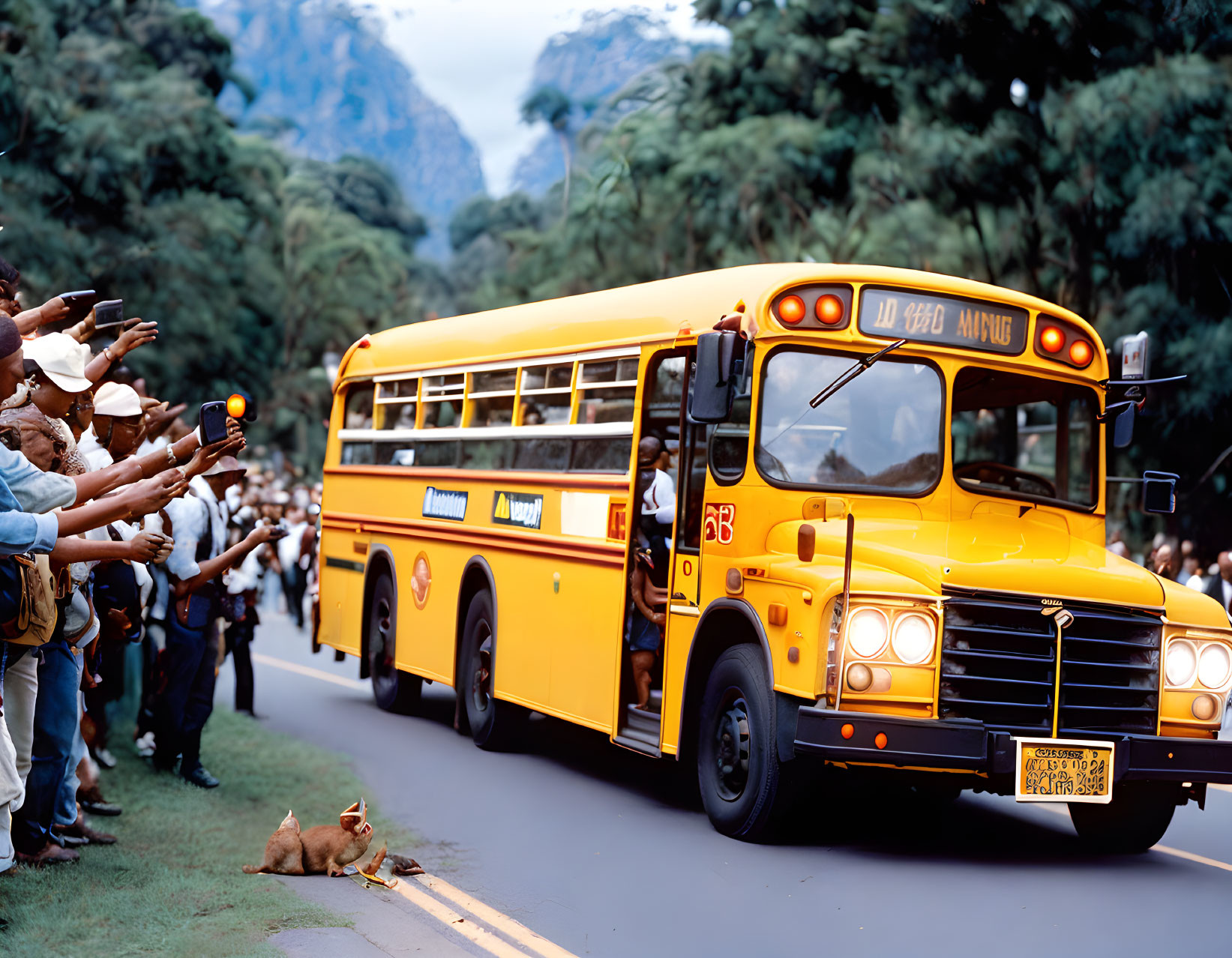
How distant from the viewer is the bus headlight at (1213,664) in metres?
8.49

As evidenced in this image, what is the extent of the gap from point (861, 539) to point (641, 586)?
2155 mm

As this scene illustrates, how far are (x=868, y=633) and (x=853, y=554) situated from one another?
48cm

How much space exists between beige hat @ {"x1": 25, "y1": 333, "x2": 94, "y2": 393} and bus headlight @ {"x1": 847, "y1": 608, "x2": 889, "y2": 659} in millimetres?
3626

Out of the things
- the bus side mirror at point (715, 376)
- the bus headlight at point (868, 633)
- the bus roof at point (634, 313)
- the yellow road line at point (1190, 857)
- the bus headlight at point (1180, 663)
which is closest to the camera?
the bus headlight at point (868, 633)

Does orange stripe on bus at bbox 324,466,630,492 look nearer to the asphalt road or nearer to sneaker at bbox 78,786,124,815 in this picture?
the asphalt road

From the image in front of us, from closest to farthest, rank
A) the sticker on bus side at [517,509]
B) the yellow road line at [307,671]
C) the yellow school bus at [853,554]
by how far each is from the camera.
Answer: the yellow school bus at [853,554] → the sticker on bus side at [517,509] → the yellow road line at [307,671]

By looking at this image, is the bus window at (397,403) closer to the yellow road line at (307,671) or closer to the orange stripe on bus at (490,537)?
the orange stripe on bus at (490,537)

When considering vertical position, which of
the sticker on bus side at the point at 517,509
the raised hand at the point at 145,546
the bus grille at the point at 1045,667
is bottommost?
the bus grille at the point at 1045,667

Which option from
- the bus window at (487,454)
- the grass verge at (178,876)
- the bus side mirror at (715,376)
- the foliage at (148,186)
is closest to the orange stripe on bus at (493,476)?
the bus window at (487,454)

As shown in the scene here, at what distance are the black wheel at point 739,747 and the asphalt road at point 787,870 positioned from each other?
167mm

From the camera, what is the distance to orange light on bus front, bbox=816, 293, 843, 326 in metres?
9.06

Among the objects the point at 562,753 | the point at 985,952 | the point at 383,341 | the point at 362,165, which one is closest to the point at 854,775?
the point at 985,952

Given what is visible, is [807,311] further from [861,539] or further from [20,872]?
[20,872]

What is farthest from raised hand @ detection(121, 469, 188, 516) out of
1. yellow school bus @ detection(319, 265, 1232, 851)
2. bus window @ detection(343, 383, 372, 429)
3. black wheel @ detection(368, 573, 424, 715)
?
bus window @ detection(343, 383, 372, 429)
